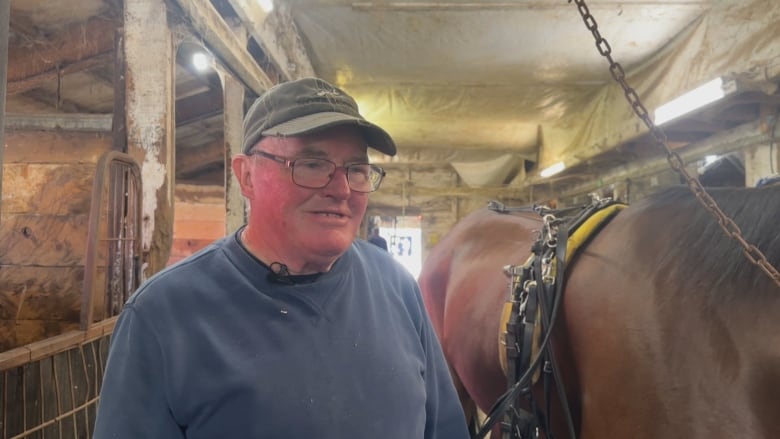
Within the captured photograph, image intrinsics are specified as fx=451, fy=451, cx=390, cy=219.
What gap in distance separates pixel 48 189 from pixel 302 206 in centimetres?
252

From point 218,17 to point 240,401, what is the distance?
209 cm

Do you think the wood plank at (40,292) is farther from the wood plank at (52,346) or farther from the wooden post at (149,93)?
the wooden post at (149,93)

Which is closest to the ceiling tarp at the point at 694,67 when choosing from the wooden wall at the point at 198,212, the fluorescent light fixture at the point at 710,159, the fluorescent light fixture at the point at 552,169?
the fluorescent light fixture at the point at 552,169

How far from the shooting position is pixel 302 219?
2.92 ft

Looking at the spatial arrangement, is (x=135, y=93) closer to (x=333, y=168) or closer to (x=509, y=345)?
(x=333, y=168)

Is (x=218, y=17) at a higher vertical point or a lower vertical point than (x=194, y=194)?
higher

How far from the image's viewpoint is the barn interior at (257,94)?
6.08 feet

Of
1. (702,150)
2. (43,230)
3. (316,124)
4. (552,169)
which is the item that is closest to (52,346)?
(43,230)

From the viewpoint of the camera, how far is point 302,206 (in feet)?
2.92

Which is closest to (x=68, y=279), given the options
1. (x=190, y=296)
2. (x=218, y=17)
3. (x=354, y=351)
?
(x=218, y=17)

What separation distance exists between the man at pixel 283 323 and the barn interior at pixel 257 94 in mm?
478

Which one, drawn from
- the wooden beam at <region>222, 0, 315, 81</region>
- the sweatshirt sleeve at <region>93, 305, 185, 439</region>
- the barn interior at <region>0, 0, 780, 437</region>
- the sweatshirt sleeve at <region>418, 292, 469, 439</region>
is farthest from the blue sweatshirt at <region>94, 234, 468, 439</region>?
the wooden beam at <region>222, 0, 315, 81</region>

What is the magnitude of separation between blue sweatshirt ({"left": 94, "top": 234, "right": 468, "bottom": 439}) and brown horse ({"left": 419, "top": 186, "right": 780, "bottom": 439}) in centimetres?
63

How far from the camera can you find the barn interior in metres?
1.85
